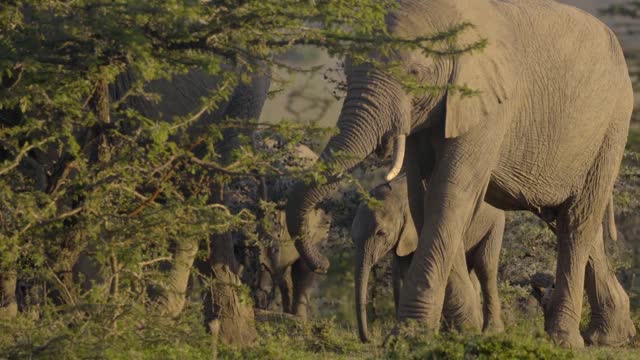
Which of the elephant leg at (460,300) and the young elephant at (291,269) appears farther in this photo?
the young elephant at (291,269)

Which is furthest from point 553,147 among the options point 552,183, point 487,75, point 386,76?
point 386,76

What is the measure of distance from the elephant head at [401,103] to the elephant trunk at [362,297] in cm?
154

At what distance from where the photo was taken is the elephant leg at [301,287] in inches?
591

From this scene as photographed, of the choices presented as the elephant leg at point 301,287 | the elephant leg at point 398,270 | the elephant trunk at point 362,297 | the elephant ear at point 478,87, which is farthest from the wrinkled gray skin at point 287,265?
the elephant ear at point 478,87

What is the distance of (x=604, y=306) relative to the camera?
11695mm

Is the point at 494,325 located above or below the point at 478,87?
below

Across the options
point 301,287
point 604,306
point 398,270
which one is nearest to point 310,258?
point 604,306

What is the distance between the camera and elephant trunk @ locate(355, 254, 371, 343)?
36.7 ft

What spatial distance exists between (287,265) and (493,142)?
5469mm

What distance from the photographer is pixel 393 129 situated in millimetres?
9445

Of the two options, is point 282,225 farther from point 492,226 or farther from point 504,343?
point 504,343

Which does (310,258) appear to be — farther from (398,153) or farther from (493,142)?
(493,142)

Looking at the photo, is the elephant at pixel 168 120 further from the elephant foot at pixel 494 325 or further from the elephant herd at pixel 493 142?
the elephant foot at pixel 494 325

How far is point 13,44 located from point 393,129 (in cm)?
261
